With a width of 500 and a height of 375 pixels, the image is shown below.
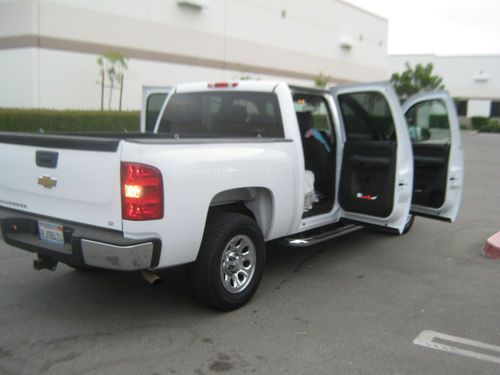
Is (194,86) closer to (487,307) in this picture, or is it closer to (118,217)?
(118,217)

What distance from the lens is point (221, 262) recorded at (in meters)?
4.21

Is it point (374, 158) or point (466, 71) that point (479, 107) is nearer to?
point (466, 71)

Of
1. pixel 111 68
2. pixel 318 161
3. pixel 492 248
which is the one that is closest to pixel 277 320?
pixel 318 161

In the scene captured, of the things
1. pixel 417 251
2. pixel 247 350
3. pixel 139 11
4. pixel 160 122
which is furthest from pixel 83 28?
pixel 247 350

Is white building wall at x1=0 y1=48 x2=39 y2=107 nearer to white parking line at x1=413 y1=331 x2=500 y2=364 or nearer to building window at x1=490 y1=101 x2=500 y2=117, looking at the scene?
white parking line at x1=413 y1=331 x2=500 y2=364

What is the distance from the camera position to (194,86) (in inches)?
227

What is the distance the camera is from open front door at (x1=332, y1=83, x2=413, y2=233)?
17.7 ft

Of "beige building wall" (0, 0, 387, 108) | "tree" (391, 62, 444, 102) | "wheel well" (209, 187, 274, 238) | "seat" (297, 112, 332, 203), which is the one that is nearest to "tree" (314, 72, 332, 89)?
"beige building wall" (0, 0, 387, 108)

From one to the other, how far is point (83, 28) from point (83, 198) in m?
16.0

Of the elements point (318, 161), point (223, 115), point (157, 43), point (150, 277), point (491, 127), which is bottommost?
point (150, 277)

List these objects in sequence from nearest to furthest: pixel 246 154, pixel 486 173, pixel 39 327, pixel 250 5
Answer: pixel 39 327, pixel 246 154, pixel 486 173, pixel 250 5

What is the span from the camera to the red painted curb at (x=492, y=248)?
620 centimetres

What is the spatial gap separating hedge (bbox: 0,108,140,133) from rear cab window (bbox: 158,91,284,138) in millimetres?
7461

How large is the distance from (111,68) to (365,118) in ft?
47.4
